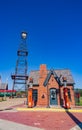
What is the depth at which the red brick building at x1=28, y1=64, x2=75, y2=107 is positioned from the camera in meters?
25.7

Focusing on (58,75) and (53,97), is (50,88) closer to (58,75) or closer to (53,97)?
(53,97)

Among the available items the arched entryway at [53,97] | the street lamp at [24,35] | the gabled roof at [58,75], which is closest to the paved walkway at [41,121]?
the arched entryway at [53,97]

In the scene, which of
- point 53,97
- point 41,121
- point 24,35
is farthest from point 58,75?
point 24,35

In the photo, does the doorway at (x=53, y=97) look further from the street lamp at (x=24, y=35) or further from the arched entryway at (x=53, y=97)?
the street lamp at (x=24, y=35)

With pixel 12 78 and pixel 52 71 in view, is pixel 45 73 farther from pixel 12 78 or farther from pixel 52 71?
pixel 12 78

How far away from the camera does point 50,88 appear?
26266 mm

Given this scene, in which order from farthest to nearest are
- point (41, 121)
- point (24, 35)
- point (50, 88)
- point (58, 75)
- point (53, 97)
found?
point (24, 35), point (58, 75), point (50, 88), point (53, 97), point (41, 121)

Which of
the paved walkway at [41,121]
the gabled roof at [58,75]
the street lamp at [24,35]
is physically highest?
the street lamp at [24,35]

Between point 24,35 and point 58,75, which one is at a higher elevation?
point 24,35

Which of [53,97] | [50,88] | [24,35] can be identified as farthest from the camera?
[24,35]

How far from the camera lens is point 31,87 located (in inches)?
979

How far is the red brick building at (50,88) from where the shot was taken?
25.7 metres

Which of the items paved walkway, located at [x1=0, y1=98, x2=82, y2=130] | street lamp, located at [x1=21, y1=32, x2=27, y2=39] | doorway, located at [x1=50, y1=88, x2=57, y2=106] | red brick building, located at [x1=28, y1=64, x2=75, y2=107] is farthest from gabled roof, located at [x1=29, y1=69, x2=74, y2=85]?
street lamp, located at [x1=21, y1=32, x2=27, y2=39]

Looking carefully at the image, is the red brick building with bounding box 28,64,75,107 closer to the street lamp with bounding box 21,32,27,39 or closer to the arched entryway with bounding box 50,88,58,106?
the arched entryway with bounding box 50,88,58,106
